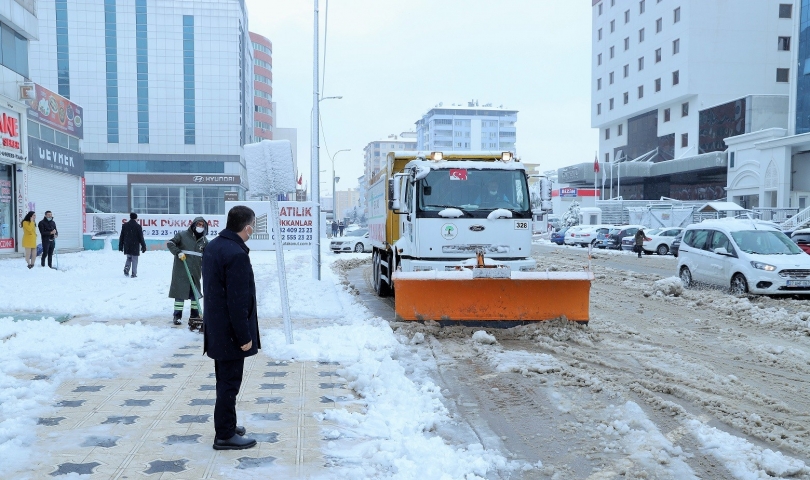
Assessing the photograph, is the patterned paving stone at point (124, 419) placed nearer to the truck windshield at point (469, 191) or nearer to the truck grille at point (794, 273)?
the truck windshield at point (469, 191)

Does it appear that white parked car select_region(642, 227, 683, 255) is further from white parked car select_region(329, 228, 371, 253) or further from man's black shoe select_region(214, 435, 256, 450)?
man's black shoe select_region(214, 435, 256, 450)

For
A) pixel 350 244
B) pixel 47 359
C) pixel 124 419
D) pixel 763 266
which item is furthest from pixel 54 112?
pixel 763 266

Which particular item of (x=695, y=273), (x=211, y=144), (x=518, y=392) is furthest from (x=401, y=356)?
(x=211, y=144)

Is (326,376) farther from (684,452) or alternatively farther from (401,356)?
(684,452)

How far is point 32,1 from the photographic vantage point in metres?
27.4

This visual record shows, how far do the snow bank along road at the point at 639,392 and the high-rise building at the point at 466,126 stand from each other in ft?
471

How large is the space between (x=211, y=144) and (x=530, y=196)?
6493cm

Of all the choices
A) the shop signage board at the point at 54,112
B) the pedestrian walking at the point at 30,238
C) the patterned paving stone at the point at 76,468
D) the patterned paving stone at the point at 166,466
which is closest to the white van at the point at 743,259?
the patterned paving stone at the point at 166,466

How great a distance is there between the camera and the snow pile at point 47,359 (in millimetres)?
5125

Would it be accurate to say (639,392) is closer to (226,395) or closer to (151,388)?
(226,395)

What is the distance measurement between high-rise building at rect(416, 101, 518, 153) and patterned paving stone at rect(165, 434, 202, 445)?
488ft

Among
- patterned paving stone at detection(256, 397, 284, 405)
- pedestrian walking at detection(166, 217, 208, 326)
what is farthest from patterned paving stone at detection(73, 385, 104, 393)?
pedestrian walking at detection(166, 217, 208, 326)

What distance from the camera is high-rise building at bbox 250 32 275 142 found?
10475 cm

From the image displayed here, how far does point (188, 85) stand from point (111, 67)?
7850mm
